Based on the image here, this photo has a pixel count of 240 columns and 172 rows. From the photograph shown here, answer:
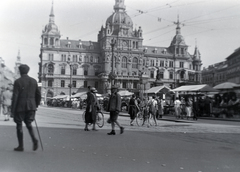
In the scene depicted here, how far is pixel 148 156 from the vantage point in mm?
6566

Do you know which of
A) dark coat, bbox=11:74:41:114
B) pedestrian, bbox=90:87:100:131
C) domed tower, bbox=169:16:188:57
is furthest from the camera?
pedestrian, bbox=90:87:100:131

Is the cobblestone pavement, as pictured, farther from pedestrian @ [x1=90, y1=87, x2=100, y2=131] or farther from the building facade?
the building facade

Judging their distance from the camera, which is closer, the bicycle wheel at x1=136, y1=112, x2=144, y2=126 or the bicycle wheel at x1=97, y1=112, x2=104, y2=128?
the bicycle wheel at x1=97, y1=112, x2=104, y2=128

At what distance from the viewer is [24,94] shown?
611 centimetres

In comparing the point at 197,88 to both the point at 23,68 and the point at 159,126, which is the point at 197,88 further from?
the point at 23,68

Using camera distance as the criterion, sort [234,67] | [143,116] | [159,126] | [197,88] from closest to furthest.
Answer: [234,67] → [159,126] → [143,116] → [197,88]

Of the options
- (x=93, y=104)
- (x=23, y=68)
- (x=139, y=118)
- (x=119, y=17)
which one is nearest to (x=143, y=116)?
(x=139, y=118)

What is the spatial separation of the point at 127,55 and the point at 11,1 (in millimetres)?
74884

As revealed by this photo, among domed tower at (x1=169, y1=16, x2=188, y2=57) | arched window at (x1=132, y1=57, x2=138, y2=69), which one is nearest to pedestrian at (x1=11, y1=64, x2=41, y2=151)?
domed tower at (x1=169, y1=16, x2=188, y2=57)

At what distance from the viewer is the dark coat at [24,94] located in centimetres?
602

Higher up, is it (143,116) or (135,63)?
(135,63)

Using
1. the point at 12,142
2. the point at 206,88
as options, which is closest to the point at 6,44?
the point at 12,142

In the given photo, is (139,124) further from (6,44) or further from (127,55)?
(127,55)

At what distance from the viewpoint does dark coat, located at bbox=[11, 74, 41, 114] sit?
6.02 m
